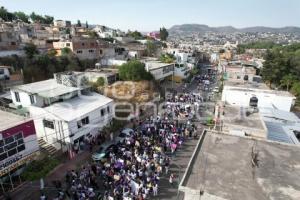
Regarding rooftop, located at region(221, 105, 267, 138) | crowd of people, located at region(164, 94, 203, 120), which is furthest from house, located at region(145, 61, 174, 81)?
rooftop, located at region(221, 105, 267, 138)

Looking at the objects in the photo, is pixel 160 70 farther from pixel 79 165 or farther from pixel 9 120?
pixel 9 120

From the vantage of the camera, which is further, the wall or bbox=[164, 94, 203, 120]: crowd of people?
bbox=[164, 94, 203, 120]: crowd of people

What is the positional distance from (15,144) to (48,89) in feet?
25.4

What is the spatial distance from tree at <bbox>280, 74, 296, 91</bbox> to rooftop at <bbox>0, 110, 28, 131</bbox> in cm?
4814

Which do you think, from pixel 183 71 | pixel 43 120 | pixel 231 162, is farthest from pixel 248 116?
pixel 183 71

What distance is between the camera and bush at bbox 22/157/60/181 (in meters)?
16.0

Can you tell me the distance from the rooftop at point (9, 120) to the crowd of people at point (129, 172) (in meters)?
5.10

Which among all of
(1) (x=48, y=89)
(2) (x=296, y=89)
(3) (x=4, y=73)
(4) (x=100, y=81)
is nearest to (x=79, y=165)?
(1) (x=48, y=89)

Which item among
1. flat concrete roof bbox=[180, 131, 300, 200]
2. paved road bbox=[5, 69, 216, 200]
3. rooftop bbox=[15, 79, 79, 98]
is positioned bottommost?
paved road bbox=[5, 69, 216, 200]

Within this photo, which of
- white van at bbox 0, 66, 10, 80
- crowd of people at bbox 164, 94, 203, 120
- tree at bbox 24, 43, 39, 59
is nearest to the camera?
white van at bbox 0, 66, 10, 80

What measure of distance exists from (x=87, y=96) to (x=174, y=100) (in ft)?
53.0

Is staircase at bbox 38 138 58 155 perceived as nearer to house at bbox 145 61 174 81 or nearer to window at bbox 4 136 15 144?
window at bbox 4 136 15 144

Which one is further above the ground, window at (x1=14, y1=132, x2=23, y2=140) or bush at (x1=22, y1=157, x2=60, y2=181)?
window at (x1=14, y1=132, x2=23, y2=140)

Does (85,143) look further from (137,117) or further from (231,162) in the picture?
(231,162)
